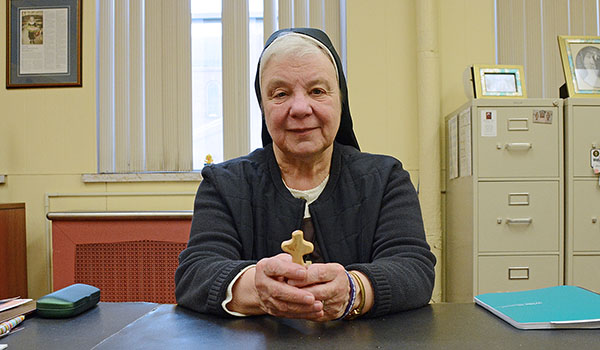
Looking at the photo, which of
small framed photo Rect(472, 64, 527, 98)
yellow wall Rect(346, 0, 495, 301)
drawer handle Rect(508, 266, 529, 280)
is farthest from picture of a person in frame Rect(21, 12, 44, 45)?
drawer handle Rect(508, 266, 529, 280)

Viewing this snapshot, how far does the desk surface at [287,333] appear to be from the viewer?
0.65 metres

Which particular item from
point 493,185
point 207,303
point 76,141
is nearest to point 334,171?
point 207,303

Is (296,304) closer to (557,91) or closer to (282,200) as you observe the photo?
(282,200)

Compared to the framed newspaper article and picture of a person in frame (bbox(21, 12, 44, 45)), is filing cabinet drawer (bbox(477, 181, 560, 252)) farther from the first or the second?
picture of a person in frame (bbox(21, 12, 44, 45))

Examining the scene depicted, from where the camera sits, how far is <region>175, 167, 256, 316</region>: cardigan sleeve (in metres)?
0.87

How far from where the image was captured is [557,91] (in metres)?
3.04

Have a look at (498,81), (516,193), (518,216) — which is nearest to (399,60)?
(498,81)

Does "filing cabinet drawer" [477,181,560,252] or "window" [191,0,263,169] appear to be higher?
"window" [191,0,263,169]

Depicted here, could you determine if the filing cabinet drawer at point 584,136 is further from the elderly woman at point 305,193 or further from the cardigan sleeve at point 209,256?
the cardigan sleeve at point 209,256

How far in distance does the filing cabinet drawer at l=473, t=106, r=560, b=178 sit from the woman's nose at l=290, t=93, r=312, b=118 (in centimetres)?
163

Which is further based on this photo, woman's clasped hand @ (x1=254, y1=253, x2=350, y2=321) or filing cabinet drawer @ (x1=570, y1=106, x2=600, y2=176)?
filing cabinet drawer @ (x1=570, y1=106, x2=600, y2=176)

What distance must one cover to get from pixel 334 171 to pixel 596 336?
701 mm

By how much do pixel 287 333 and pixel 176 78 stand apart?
264 centimetres

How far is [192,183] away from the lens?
3.05m
